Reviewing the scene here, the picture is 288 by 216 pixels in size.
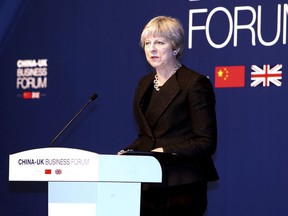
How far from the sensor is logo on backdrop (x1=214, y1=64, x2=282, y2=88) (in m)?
4.27

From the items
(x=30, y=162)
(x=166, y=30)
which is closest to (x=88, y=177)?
(x=30, y=162)

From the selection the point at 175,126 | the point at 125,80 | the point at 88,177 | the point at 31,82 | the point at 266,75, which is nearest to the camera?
the point at 88,177

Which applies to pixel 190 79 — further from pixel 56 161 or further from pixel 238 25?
pixel 238 25

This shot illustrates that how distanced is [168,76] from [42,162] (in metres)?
0.79

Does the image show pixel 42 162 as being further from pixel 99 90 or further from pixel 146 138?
pixel 99 90

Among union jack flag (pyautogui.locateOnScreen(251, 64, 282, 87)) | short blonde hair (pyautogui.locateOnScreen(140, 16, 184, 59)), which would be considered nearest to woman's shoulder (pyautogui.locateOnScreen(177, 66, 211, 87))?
short blonde hair (pyautogui.locateOnScreen(140, 16, 184, 59))

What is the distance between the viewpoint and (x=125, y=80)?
16.3 feet

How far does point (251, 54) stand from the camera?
4371 mm

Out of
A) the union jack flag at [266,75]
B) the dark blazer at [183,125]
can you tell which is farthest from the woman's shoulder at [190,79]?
the union jack flag at [266,75]

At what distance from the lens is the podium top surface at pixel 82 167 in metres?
2.30

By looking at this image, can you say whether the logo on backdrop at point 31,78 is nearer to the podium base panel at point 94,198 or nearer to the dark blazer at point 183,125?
the dark blazer at point 183,125

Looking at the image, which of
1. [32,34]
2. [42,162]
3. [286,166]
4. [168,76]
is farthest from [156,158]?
[32,34]

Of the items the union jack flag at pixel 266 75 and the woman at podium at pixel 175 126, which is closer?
the woman at podium at pixel 175 126

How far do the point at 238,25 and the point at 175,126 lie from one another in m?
1.85
